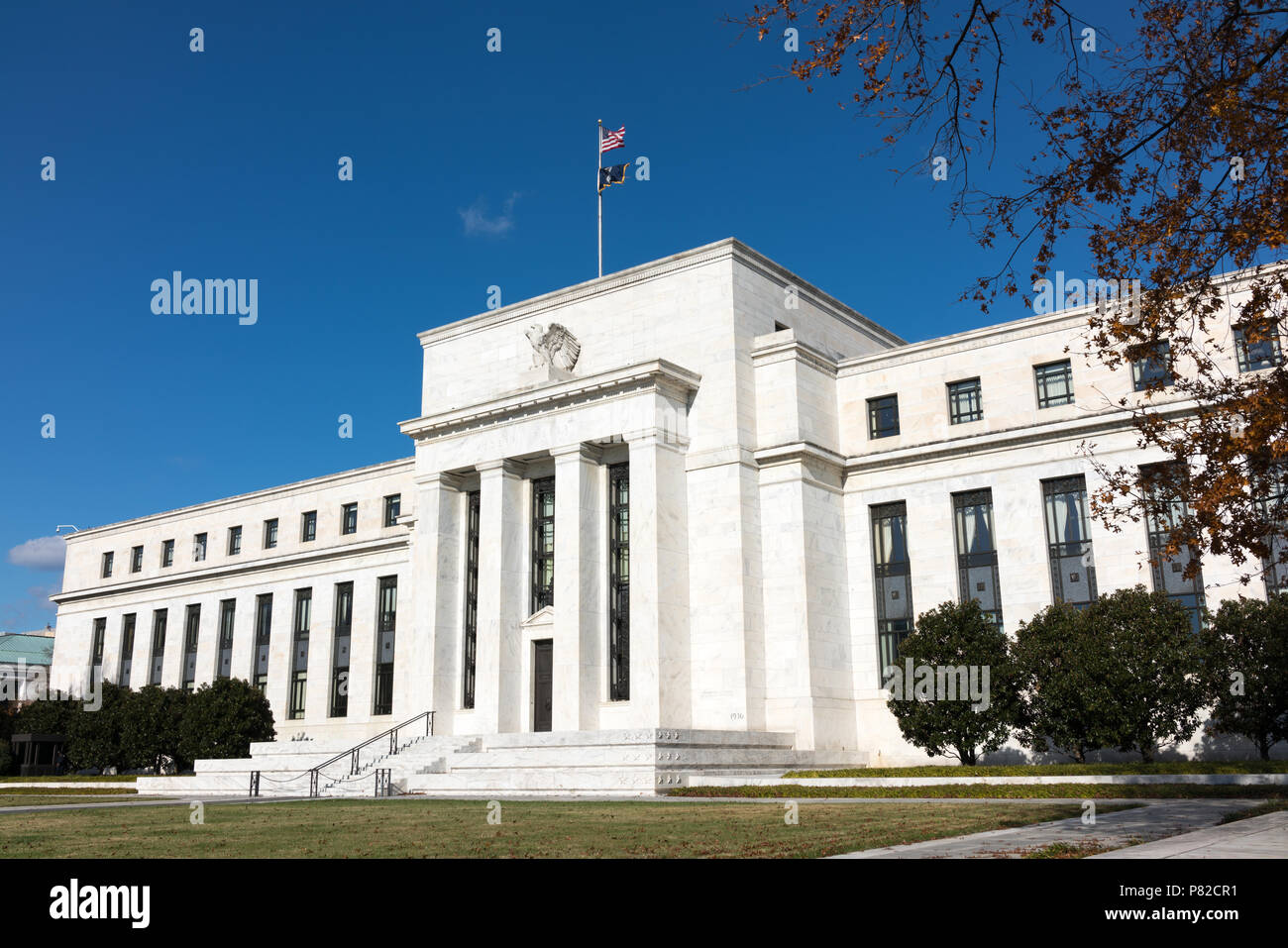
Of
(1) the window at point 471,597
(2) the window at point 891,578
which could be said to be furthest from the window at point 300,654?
(2) the window at point 891,578

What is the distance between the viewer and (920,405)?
4341 centimetres

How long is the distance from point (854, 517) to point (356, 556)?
30204 millimetres

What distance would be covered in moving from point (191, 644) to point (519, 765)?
4201 cm

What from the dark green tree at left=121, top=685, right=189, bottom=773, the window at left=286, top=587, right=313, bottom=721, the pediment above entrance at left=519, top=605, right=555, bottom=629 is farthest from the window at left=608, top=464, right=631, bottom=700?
the window at left=286, top=587, right=313, bottom=721

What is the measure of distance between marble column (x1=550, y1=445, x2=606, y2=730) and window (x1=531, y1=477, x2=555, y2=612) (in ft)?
9.20

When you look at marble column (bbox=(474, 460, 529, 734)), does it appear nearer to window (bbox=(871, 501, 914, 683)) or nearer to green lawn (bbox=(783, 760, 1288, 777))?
green lawn (bbox=(783, 760, 1288, 777))

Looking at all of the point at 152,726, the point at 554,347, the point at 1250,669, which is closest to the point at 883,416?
the point at 554,347

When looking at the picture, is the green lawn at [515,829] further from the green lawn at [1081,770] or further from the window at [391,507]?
the window at [391,507]

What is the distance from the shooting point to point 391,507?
203 feet

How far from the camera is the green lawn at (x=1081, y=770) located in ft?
90.4

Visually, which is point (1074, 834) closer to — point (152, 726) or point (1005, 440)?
point (1005, 440)

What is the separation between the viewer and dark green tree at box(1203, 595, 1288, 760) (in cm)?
2928
